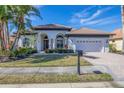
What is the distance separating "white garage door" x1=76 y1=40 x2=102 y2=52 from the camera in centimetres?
1677

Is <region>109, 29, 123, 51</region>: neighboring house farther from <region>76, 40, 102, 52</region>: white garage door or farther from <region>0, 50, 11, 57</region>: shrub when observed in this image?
<region>0, 50, 11, 57</region>: shrub

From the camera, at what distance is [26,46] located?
48.8 ft

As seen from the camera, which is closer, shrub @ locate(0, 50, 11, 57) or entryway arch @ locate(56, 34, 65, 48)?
shrub @ locate(0, 50, 11, 57)

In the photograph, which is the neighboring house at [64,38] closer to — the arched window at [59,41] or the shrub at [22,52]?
the arched window at [59,41]

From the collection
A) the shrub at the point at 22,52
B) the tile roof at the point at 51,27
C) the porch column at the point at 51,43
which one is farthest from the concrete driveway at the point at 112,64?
the shrub at the point at 22,52

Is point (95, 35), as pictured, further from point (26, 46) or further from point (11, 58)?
point (11, 58)

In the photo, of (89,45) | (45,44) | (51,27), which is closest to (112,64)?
(89,45)

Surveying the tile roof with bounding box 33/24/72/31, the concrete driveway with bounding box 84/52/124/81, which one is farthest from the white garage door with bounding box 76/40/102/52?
the tile roof with bounding box 33/24/72/31

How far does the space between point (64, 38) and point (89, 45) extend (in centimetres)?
223

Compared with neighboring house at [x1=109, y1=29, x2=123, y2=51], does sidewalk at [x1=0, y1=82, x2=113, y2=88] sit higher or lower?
lower

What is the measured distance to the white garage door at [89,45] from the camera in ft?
55.0

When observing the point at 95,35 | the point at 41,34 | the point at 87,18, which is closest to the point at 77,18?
the point at 87,18
